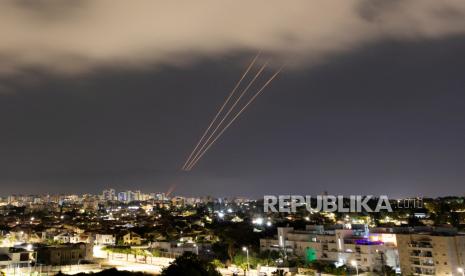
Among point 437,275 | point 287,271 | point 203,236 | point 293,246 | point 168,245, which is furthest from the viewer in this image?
point 203,236

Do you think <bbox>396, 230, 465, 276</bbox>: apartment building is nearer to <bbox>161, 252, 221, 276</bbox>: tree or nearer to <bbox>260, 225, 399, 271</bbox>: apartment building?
<bbox>260, 225, 399, 271</bbox>: apartment building

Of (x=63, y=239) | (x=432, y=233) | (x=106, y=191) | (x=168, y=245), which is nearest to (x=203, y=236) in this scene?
(x=168, y=245)

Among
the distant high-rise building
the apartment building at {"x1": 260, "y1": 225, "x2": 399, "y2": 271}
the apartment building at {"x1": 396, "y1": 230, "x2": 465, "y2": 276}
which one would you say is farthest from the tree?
the distant high-rise building

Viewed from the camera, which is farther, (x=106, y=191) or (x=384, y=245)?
(x=106, y=191)

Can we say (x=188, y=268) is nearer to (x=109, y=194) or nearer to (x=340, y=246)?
(x=340, y=246)

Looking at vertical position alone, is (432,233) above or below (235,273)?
above

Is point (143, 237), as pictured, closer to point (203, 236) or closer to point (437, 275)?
point (203, 236)

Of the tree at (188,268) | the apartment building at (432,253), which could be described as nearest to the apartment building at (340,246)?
the apartment building at (432,253)
